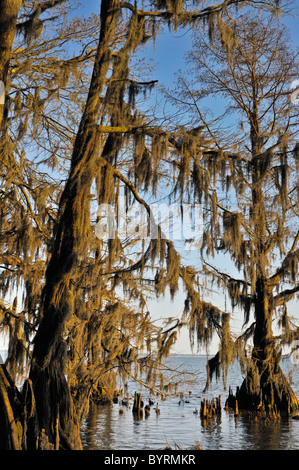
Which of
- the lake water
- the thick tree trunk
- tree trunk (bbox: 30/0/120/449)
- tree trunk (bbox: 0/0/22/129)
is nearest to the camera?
tree trunk (bbox: 30/0/120/449)

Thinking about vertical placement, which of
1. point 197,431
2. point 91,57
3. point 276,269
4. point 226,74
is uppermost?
point 226,74

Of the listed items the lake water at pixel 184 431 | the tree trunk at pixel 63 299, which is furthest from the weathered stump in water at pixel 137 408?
the tree trunk at pixel 63 299

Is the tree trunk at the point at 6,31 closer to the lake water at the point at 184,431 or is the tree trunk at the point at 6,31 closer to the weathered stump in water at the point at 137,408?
the lake water at the point at 184,431

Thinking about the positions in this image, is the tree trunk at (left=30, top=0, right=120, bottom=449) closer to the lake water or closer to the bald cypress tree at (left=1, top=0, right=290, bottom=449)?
the bald cypress tree at (left=1, top=0, right=290, bottom=449)

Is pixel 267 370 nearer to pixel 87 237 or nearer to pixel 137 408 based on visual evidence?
pixel 137 408

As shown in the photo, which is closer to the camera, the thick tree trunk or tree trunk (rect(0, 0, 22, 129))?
tree trunk (rect(0, 0, 22, 129))

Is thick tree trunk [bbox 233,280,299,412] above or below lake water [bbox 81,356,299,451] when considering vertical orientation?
above

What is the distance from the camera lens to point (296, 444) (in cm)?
1095

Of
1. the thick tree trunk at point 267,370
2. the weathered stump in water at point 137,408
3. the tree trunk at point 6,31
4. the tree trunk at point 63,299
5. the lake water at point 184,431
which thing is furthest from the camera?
the weathered stump in water at point 137,408

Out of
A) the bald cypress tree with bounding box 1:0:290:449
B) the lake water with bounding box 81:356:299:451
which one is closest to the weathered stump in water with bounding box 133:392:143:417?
the lake water with bounding box 81:356:299:451
